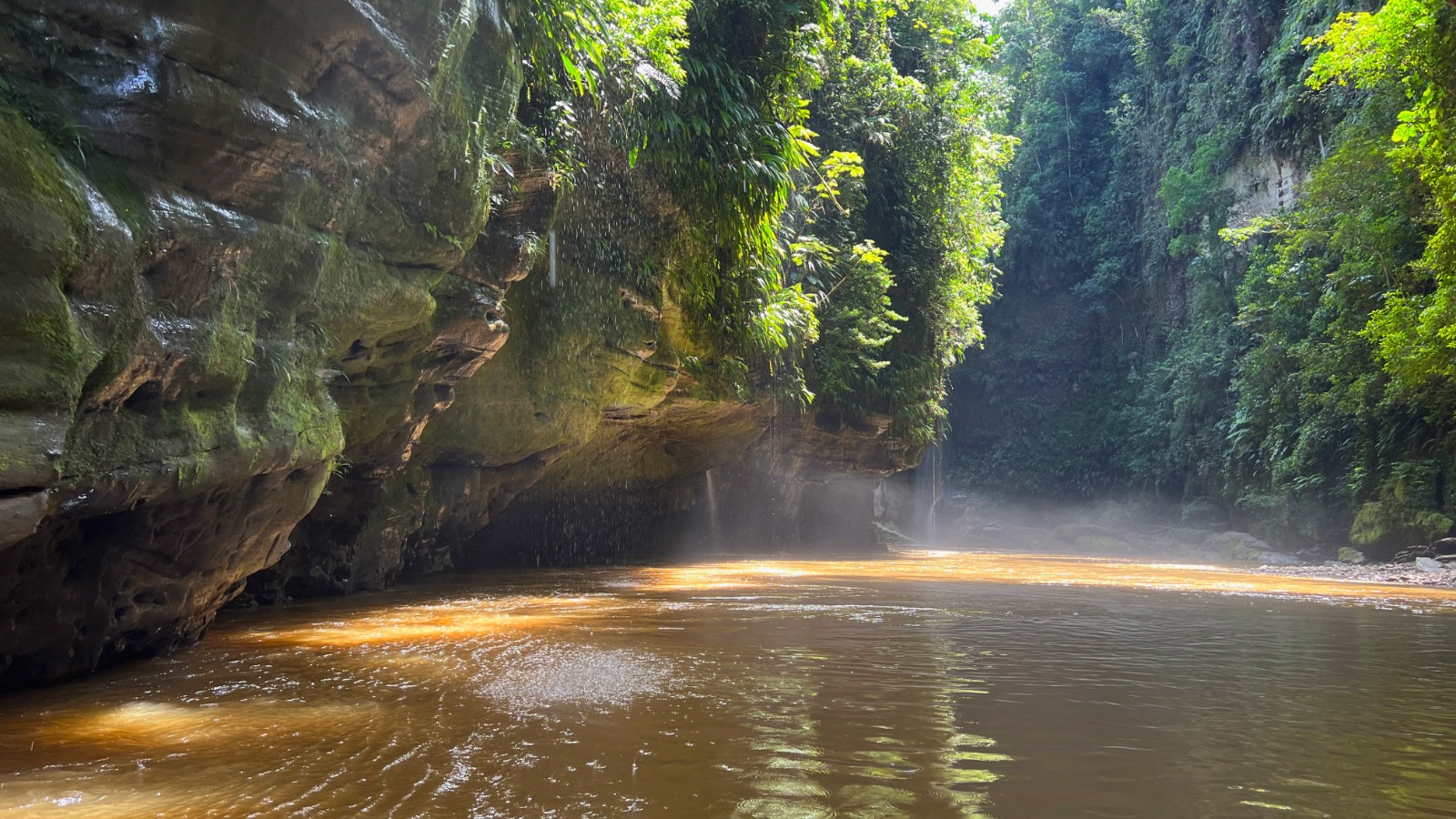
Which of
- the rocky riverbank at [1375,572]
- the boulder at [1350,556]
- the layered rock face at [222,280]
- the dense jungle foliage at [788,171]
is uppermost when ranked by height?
the dense jungle foliage at [788,171]

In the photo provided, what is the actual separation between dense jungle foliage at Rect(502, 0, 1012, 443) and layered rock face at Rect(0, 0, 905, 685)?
135cm

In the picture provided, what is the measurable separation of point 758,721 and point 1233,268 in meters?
29.4

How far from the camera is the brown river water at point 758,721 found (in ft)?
8.46

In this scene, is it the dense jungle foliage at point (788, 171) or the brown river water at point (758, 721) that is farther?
the dense jungle foliage at point (788, 171)

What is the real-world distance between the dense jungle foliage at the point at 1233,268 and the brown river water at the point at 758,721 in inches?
445

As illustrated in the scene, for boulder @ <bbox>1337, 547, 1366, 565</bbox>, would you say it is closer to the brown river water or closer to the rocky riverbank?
the rocky riverbank

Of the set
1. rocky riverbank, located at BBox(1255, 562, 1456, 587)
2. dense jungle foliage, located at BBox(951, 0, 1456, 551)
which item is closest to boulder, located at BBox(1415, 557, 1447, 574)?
rocky riverbank, located at BBox(1255, 562, 1456, 587)

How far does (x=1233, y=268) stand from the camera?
27.7 metres

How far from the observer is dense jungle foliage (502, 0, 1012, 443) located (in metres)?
8.89

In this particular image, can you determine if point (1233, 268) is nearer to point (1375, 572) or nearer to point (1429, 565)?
point (1429, 565)

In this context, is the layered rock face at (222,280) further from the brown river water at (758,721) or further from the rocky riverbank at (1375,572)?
the rocky riverbank at (1375,572)

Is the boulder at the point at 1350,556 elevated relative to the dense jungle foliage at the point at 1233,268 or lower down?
lower down

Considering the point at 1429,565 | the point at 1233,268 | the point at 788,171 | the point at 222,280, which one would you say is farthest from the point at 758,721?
the point at 1233,268

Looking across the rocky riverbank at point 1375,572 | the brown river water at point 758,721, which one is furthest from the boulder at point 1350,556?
→ the brown river water at point 758,721
